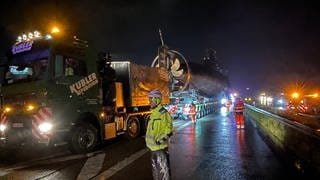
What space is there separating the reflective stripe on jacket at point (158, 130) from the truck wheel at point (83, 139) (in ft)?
19.4

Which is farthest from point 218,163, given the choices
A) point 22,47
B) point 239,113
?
point 239,113

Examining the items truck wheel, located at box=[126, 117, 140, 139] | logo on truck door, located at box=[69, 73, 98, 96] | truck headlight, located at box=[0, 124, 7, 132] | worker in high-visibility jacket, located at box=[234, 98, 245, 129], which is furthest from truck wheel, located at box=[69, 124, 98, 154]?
worker in high-visibility jacket, located at box=[234, 98, 245, 129]

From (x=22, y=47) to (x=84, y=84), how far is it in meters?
2.08

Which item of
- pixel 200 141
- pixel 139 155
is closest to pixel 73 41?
pixel 139 155

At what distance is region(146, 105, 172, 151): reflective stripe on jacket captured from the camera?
18.5 feet

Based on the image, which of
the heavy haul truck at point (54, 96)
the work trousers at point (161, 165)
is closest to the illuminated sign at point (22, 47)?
the heavy haul truck at point (54, 96)

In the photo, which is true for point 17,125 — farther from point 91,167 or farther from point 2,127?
point 91,167

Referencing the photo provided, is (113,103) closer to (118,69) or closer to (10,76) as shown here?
(118,69)

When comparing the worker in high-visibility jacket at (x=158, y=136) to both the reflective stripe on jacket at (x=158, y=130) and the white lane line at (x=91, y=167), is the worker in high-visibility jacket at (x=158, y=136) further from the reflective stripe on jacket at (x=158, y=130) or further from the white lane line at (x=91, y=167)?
the white lane line at (x=91, y=167)

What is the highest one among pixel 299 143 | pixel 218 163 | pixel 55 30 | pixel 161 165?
pixel 55 30

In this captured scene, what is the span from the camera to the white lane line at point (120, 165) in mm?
8041

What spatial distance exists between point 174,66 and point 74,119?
12.9m

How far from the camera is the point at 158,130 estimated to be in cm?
566

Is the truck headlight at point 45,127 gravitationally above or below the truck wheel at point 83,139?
above
